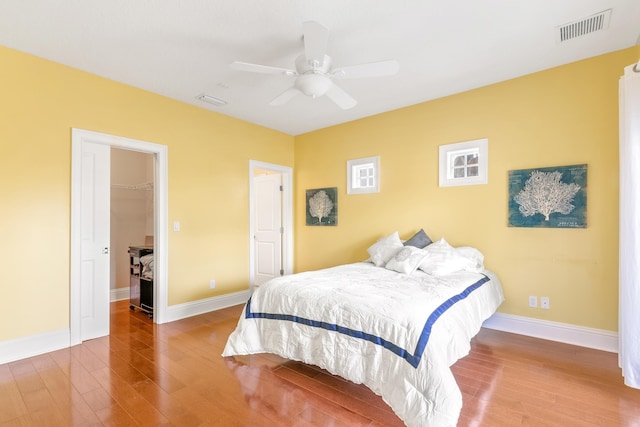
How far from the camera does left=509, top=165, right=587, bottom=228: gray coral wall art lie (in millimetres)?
2973

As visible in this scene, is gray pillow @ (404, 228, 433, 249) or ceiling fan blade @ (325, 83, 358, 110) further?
gray pillow @ (404, 228, 433, 249)

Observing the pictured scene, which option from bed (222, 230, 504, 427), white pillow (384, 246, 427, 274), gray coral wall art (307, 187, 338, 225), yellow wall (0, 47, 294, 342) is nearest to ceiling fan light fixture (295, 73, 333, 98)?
bed (222, 230, 504, 427)

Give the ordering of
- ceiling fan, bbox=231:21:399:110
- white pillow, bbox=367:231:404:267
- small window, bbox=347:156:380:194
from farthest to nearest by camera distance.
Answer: small window, bbox=347:156:380:194, white pillow, bbox=367:231:404:267, ceiling fan, bbox=231:21:399:110

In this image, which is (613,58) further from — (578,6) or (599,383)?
(599,383)

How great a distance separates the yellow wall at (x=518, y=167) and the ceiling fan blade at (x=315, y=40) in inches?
86.9

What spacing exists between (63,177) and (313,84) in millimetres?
2623

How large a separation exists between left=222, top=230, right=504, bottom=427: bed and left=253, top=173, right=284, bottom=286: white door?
Answer: 230 cm

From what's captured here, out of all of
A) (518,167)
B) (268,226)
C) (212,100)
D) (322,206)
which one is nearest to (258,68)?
(212,100)

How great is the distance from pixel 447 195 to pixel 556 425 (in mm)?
2463

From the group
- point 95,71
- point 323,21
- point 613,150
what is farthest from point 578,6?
point 95,71

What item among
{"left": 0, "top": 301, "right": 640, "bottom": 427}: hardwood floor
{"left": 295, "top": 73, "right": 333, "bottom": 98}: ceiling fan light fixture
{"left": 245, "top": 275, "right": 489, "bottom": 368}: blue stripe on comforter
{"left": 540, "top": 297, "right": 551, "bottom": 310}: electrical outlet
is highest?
{"left": 295, "top": 73, "right": 333, "bottom": 98}: ceiling fan light fixture

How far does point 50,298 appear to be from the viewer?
2930 mm

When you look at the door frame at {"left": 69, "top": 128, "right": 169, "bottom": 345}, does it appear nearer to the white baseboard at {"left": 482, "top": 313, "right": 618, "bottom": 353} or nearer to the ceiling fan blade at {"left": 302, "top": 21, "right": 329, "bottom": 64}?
the ceiling fan blade at {"left": 302, "top": 21, "right": 329, "bottom": 64}

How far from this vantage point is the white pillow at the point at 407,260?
10.6 feet
